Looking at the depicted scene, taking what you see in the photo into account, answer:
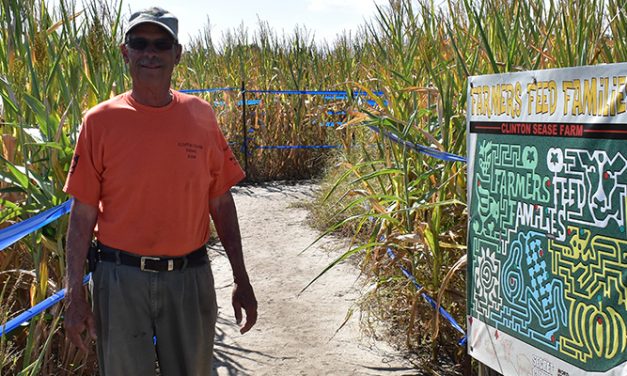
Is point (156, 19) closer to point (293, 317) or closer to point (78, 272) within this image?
point (78, 272)

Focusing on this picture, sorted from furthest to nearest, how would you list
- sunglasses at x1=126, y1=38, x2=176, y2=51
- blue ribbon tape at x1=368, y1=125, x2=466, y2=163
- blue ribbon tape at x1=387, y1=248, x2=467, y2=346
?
blue ribbon tape at x1=387, y1=248, x2=467, y2=346
blue ribbon tape at x1=368, y1=125, x2=466, y2=163
sunglasses at x1=126, y1=38, x2=176, y2=51

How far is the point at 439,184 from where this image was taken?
3920 mm

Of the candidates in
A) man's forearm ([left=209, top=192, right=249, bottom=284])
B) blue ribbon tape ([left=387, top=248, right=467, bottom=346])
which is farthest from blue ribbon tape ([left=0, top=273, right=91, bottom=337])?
blue ribbon tape ([left=387, top=248, right=467, bottom=346])

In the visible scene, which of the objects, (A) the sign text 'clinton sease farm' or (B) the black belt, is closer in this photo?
(A) the sign text 'clinton sease farm'

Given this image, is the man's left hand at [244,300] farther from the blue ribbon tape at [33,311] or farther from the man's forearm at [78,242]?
the blue ribbon tape at [33,311]

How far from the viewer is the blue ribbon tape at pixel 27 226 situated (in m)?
2.71

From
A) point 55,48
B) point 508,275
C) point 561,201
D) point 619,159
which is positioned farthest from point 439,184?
point 55,48

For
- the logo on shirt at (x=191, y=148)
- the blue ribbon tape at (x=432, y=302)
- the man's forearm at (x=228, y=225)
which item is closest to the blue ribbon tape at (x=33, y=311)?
the man's forearm at (x=228, y=225)

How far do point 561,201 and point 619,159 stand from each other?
0.30m

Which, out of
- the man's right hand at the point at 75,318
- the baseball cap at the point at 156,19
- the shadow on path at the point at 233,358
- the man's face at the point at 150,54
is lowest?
the shadow on path at the point at 233,358

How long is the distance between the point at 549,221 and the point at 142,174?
1514 mm

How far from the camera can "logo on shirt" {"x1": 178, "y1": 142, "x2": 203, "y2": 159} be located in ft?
9.26

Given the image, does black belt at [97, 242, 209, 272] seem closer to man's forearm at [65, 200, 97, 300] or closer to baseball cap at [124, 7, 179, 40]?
man's forearm at [65, 200, 97, 300]

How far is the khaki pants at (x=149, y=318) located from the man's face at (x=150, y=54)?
0.74m
